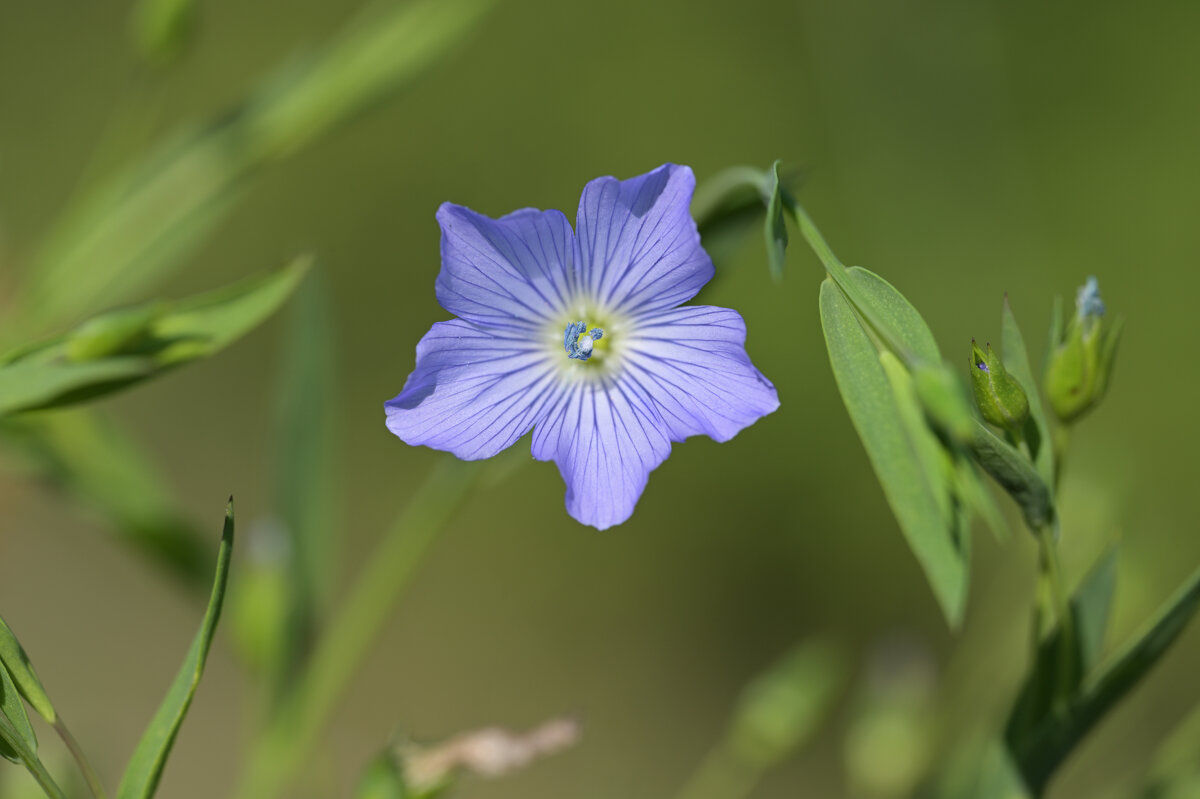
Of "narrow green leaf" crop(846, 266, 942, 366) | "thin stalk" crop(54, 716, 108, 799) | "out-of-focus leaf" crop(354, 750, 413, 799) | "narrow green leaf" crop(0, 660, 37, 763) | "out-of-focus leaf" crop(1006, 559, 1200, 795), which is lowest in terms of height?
"out-of-focus leaf" crop(1006, 559, 1200, 795)

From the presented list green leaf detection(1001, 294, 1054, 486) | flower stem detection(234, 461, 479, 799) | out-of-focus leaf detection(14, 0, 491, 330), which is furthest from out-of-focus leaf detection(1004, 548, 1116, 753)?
out-of-focus leaf detection(14, 0, 491, 330)

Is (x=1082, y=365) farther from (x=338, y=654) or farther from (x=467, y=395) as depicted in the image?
(x=338, y=654)

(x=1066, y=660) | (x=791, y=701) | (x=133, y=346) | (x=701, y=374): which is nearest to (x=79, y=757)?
(x=133, y=346)

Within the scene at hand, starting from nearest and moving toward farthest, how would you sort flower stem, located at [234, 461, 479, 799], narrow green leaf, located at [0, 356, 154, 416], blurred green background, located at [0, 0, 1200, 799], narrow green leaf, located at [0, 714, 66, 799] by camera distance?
1. narrow green leaf, located at [0, 714, 66, 799]
2. narrow green leaf, located at [0, 356, 154, 416]
3. flower stem, located at [234, 461, 479, 799]
4. blurred green background, located at [0, 0, 1200, 799]

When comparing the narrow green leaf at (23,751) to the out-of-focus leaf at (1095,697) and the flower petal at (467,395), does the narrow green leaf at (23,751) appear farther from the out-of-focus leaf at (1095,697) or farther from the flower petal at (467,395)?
the out-of-focus leaf at (1095,697)

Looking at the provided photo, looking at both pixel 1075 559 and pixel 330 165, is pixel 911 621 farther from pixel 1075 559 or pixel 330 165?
pixel 330 165

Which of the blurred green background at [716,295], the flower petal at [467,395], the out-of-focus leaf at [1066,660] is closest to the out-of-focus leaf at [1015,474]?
the out-of-focus leaf at [1066,660]

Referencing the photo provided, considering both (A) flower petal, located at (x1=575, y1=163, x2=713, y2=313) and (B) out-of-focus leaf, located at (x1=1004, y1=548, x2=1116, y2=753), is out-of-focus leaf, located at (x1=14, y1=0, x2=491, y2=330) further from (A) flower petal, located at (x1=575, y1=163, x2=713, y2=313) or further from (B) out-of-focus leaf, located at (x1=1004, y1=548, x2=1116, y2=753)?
(B) out-of-focus leaf, located at (x1=1004, y1=548, x2=1116, y2=753)
